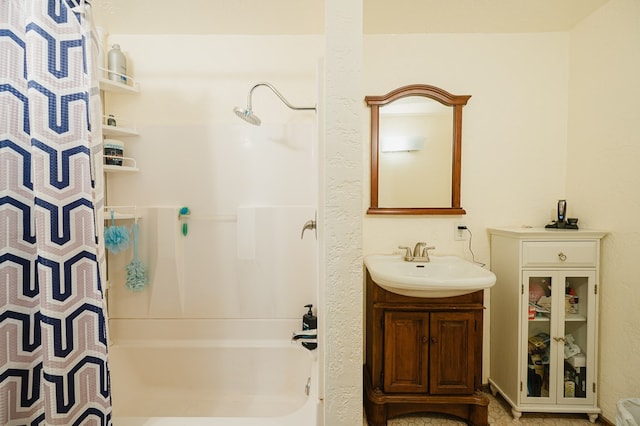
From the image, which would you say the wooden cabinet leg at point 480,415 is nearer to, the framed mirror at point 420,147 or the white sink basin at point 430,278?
the white sink basin at point 430,278

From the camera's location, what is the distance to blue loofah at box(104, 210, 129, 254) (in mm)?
1519

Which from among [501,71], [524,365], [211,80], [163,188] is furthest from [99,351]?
[501,71]

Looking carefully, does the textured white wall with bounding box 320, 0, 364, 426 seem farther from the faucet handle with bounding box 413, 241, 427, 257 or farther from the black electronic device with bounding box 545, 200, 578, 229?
the black electronic device with bounding box 545, 200, 578, 229

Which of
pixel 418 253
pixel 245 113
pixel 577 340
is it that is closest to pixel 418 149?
pixel 418 253

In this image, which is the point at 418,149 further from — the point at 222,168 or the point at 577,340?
the point at 577,340

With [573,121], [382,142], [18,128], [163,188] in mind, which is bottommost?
[163,188]

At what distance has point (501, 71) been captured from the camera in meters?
1.77

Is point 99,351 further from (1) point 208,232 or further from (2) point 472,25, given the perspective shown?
(2) point 472,25

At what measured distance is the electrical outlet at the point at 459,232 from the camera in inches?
70.3

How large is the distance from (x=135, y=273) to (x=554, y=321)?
241 cm

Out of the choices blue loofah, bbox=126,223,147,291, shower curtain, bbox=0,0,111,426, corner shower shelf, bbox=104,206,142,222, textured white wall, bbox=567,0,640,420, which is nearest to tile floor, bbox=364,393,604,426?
textured white wall, bbox=567,0,640,420

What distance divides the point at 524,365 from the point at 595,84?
166cm

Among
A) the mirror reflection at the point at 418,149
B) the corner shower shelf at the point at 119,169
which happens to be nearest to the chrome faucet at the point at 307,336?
the mirror reflection at the point at 418,149

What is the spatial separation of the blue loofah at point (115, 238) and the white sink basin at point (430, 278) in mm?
1396
